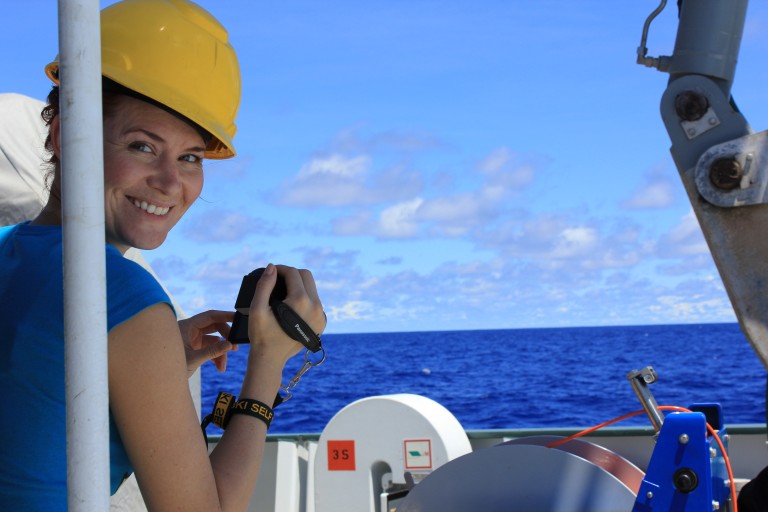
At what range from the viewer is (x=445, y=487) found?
3061mm

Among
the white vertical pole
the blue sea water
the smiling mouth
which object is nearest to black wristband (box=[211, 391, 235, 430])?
the smiling mouth

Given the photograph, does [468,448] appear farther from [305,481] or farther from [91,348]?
[91,348]

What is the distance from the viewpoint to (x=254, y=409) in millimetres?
1639

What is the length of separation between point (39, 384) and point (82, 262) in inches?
16.8

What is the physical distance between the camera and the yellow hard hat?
168cm

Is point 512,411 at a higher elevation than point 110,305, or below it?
higher

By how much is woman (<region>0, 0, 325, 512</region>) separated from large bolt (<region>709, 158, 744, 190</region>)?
0.97m

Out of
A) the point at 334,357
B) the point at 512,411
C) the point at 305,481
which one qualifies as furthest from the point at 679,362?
the point at 305,481

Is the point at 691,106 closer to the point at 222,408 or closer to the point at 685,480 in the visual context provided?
the point at 685,480

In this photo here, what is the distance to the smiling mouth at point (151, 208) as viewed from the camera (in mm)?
1682

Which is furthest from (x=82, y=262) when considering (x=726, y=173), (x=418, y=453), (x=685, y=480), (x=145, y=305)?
(x=418, y=453)

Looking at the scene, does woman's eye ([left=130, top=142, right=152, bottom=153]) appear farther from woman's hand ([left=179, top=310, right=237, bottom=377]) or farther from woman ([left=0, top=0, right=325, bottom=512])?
woman's hand ([left=179, top=310, right=237, bottom=377])

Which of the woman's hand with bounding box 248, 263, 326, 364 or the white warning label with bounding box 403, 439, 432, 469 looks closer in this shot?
the woman's hand with bounding box 248, 263, 326, 364

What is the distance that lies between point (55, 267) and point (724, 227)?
139 cm
